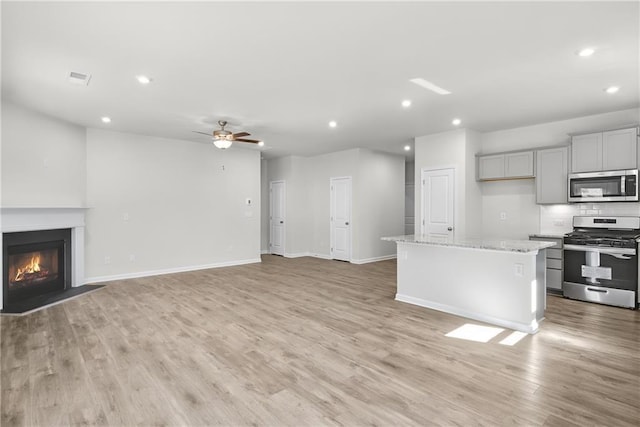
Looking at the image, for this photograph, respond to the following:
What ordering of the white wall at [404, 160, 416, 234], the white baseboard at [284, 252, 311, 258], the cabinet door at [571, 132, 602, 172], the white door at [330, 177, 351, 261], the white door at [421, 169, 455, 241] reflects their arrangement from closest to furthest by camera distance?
the cabinet door at [571, 132, 602, 172] → the white door at [421, 169, 455, 241] → the white door at [330, 177, 351, 261] → the white baseboard at [284, 252, 311, 258] → the white wall at [404, 160, 416, 234]

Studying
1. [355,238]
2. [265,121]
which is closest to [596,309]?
[355,238]

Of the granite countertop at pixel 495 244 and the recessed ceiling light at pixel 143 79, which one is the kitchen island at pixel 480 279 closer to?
the granite countertop at pixel 495 244

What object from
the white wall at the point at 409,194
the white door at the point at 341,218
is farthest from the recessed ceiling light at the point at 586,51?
the white wall at the point at 409,194

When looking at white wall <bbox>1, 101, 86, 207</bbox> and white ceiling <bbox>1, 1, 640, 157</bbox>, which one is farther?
white wall <bbox>1, 101, 86, 207</bbox>

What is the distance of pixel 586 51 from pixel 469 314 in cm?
291

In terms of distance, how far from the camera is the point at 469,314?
3967 mm

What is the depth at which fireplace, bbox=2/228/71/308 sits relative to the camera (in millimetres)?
4566

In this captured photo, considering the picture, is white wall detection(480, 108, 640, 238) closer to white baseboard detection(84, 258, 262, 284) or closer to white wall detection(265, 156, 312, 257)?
white wall detection(265, 156, 312, 257)

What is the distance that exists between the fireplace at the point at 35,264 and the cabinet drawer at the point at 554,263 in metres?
7.65

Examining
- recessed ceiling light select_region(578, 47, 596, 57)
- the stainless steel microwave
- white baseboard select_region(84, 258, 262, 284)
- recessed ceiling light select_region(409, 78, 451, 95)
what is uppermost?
recessed ceiling light select_region(409, 78, 451, 95)

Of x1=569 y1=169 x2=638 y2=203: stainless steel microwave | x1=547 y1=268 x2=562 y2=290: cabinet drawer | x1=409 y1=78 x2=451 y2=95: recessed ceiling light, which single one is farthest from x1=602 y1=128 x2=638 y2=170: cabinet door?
x1=409 y1=78 x2=451 y2=95: recessed ceiling light

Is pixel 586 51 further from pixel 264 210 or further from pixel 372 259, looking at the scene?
pixel 264 210

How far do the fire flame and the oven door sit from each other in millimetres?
7860

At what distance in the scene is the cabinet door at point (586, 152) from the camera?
4.73 metres
